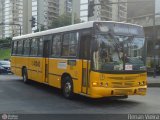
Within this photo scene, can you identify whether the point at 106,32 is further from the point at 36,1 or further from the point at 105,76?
the point at 36,1

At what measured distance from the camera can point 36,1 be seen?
10888cm

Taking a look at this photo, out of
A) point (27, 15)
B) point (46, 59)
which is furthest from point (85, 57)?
point (27, 15)

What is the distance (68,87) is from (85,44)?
77.7 inches

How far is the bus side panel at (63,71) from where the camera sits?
45.8 feet

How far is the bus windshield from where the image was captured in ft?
42.8

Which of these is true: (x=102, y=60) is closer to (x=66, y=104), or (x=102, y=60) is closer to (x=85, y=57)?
(x=85, y=57)

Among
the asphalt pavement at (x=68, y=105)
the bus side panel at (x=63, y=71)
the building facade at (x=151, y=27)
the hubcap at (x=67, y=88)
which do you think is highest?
the building facade at (x=151, y=27)

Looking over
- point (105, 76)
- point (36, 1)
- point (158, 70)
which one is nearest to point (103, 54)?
point (105, 76)

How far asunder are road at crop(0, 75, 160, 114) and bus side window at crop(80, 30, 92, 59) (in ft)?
5.59

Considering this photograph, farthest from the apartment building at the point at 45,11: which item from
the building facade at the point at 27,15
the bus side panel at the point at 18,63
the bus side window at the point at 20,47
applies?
the bus side window at the point at 20,47

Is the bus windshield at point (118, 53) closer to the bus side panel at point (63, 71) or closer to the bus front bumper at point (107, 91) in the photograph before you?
the bus front bumper at point (107, 91)

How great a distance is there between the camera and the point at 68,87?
1480cm

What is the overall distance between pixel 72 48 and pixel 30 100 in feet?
8.18

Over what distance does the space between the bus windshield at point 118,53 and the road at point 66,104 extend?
132 centimetres
